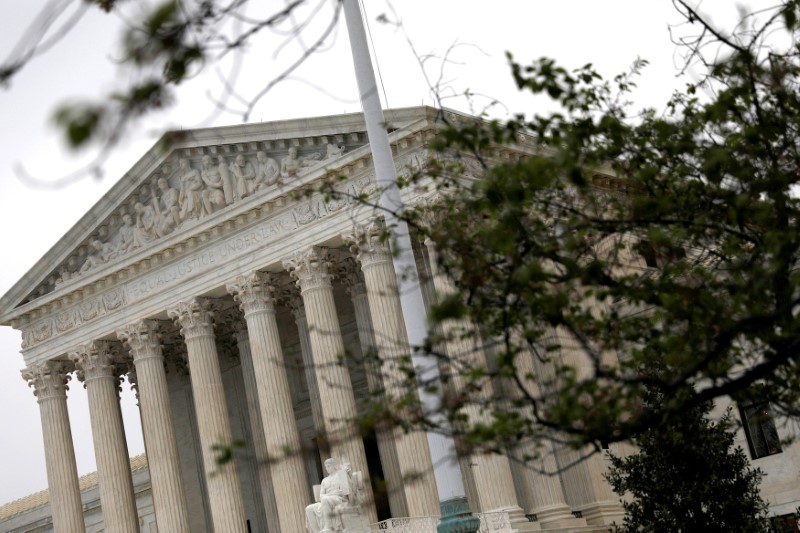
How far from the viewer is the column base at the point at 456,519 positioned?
19047 millimetres

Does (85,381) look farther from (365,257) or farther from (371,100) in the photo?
(371,100)

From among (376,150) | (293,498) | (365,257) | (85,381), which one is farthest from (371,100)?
(85,381)

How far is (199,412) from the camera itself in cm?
3819

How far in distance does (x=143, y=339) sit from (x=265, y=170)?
6795 millimetres

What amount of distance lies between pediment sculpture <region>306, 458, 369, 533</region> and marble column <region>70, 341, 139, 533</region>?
394 inches

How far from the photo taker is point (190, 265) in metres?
39.2

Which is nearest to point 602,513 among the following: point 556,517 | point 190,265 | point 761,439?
point 556,517

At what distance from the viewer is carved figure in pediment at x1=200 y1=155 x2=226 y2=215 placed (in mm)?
38469

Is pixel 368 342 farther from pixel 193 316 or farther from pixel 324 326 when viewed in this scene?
pixel 193 316

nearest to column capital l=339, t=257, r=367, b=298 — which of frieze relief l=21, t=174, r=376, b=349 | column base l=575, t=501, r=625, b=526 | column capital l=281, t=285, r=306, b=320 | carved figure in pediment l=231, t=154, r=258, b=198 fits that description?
column capital l=281, t=285, r=306, b=320

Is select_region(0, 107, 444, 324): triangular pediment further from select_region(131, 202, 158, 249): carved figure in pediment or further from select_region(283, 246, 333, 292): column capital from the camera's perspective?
select_region(283, 246, 333, 292): column capital

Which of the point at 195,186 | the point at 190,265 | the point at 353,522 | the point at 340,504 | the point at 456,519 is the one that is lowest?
the point at 456,519

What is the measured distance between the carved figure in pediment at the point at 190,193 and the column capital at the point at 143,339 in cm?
355

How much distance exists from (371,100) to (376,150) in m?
0.84
